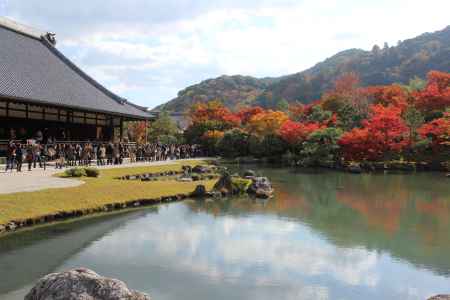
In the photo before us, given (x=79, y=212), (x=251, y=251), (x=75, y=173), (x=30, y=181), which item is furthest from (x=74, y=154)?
(x=251, y=251)

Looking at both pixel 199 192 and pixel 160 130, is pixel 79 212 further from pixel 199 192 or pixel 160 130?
pixel 160 130

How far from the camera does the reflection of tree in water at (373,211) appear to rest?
13.0 m

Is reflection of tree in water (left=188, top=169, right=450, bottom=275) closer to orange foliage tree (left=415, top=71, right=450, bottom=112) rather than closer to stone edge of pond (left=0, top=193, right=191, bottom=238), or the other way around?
stone edge of pond (left=0, top=193, right=191, bottom=238)

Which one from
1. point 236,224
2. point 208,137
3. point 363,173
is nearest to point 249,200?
point 236,224

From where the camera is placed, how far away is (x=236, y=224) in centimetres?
1536

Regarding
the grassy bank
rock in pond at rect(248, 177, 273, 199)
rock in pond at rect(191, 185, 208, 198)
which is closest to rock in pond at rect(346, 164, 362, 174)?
rock in pond at rect(248, 177, 273, 199)

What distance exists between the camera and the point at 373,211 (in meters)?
18.8

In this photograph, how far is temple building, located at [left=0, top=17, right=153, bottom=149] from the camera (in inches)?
1024

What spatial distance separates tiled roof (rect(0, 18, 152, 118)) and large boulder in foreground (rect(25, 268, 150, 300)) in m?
19.2

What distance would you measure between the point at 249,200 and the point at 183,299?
40.0 feet

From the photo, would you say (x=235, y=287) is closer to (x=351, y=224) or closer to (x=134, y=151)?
(x=351, y=224)

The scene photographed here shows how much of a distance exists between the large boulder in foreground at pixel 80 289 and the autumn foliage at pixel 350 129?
2911 centimetres

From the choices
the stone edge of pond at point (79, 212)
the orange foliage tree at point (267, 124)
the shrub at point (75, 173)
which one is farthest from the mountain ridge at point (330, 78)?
the stone edge of pond at point (79, 212)

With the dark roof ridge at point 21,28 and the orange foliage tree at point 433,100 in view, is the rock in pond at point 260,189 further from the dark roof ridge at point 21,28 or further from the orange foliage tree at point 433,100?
the orange foliage tree at point 433,100
